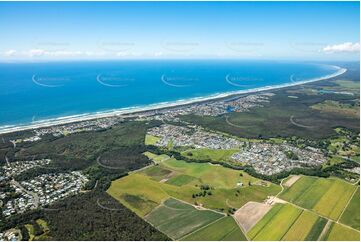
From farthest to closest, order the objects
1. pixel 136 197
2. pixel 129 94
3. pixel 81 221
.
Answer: pixel 129 94 → pixel 136 197 → pixel 81 221

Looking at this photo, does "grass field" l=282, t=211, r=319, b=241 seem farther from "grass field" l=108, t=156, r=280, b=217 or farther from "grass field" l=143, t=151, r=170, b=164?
"grass field" l=143, t=151, r=170, b=164

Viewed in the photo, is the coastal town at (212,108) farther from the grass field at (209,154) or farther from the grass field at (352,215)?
the grass field at (352,215)

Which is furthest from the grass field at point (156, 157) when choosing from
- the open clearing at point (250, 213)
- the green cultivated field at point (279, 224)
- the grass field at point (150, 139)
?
the green cultivated field at point (279, 224)

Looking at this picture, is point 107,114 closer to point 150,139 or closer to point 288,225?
point 150,139

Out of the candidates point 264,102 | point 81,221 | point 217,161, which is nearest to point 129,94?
point 264,102

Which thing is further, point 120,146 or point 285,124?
point 285,124

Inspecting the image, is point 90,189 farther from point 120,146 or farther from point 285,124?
point 285,124
